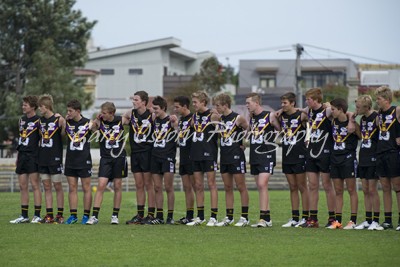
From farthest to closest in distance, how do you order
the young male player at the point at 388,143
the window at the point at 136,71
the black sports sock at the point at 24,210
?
the window at the point at 136,71 → the black sports sock at the point at 24,210 → the young male player at the point at 388,143

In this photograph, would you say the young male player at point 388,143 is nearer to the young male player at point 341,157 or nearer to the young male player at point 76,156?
the young male player at point 341,157

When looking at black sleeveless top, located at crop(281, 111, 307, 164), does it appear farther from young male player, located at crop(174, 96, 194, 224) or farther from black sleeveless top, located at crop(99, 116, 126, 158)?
black sleeveless top, located at crop(99, 116, 126, 158)

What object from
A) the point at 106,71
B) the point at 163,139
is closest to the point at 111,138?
the point at 163,139

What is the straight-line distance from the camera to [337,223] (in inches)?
649

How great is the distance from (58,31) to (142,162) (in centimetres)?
4397

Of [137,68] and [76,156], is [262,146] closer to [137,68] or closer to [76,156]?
[76,156]

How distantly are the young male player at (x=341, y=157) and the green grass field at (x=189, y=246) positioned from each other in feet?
2.18

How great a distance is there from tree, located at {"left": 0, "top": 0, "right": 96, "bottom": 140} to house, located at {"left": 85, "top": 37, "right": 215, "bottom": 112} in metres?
15.9

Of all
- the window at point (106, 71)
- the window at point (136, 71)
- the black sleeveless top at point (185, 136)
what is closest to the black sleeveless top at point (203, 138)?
the black sleeveless top at point (185, 136)

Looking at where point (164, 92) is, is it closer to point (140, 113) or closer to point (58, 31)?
point (58, 31)

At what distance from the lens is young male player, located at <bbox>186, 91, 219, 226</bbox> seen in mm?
17609

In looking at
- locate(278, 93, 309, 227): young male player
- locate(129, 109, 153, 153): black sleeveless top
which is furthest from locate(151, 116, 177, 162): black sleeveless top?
locate(278, 93, 309, 227): young male player

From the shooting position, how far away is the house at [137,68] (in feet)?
263

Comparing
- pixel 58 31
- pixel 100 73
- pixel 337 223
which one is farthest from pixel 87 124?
pixel 100 73
